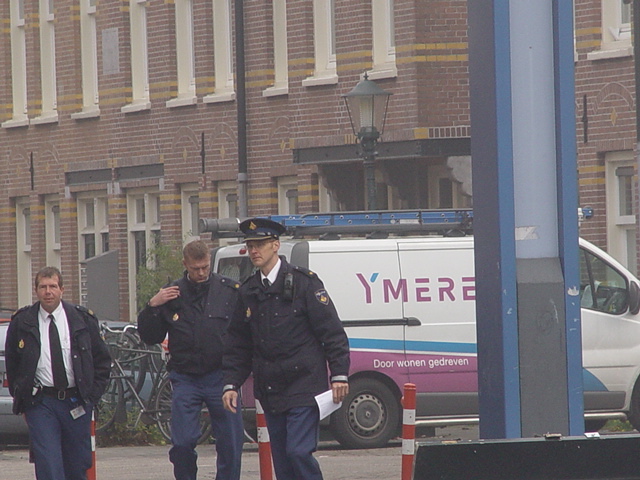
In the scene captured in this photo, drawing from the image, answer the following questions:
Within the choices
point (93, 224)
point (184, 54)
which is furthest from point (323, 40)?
point (93, 224)

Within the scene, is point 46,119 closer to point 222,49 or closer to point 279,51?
point 222,49

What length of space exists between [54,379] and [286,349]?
144cm

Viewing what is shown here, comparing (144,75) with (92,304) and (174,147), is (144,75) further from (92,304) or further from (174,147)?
(92,304)

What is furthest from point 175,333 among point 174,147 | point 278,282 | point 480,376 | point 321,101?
point 174,147

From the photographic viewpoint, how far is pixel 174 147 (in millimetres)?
29031

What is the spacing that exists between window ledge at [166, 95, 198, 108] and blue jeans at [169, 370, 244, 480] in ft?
59.2

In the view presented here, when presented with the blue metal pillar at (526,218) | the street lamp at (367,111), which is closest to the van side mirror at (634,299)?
the street lamp at (367,111)

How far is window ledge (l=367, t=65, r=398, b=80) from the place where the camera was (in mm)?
23828

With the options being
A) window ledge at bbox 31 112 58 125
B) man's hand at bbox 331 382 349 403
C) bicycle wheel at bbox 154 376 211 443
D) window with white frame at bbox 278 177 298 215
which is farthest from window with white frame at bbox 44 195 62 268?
man's hand at bbox 331 382 349 403

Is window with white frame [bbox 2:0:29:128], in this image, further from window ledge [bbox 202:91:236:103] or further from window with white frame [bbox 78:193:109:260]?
window ledge [bbox 202:91:236:103]

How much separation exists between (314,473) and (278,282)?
1042 millimetres

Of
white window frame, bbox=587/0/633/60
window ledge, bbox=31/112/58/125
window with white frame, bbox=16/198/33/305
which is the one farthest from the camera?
window with white frame, bbox=16/198/33/305

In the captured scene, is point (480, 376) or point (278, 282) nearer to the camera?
point (480, 376)

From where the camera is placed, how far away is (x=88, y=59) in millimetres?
31688
